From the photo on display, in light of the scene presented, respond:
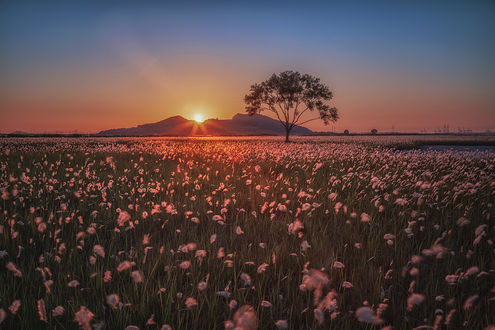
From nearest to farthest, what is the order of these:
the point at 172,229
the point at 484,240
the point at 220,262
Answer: the point at 220,262 → the point at 484,240 → the point at 172,229

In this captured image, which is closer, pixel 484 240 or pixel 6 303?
pixel 6 303

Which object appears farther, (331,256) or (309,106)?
(309,106)

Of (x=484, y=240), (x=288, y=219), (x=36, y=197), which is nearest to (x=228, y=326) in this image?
(x=288, y=219)

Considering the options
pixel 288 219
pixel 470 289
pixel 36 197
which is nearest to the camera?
pixel 470 289

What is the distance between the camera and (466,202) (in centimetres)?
488

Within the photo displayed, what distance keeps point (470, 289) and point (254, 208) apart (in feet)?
9.74

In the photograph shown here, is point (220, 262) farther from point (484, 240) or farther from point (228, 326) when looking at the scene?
point (484, 240)

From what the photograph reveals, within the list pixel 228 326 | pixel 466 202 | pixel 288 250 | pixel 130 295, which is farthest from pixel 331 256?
pixel 466 202

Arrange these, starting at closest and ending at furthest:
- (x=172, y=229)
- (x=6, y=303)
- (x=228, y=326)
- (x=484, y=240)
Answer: (x=228, y=326) → (x=6, y=303) → (x=484, y=240) → (x=172, y=229)

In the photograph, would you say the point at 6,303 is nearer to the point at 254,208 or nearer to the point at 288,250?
the point at 288,250

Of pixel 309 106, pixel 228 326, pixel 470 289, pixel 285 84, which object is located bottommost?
pixel 470 289

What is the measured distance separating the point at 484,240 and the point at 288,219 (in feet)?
8.09

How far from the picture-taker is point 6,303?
201 centimetres

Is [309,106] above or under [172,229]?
above
